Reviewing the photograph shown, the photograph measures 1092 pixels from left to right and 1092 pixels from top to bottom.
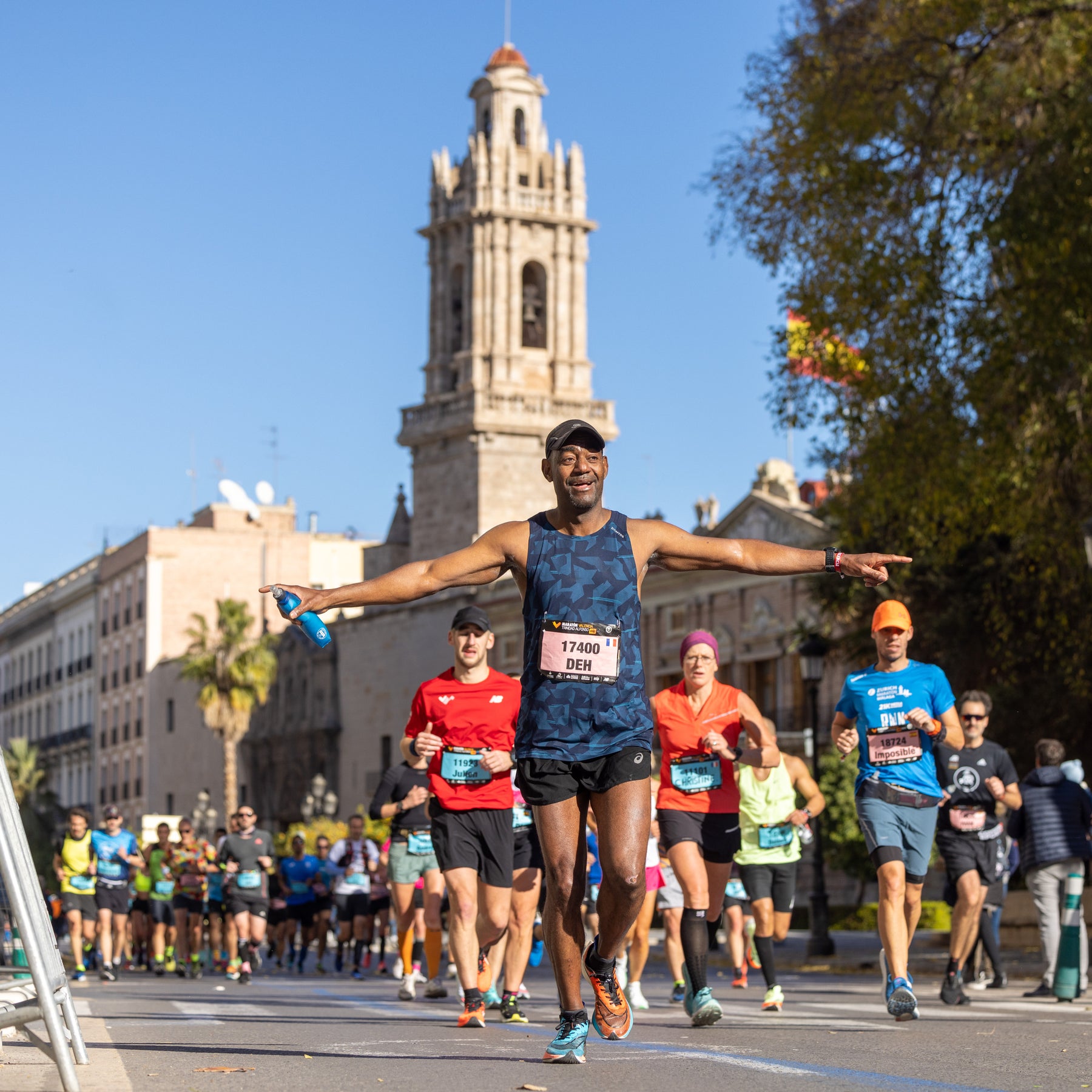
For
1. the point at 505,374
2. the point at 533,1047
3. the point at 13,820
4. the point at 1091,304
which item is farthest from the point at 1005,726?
the point at 505,374

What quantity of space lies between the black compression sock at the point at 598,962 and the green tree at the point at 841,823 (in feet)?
125

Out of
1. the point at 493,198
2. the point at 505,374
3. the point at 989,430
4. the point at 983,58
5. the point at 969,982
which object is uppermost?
the point at 493,198

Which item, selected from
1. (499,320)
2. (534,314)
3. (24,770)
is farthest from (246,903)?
(24,770)

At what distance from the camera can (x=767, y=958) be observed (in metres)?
12.8

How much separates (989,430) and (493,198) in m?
68.0

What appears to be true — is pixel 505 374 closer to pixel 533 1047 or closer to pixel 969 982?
pixel 969 982

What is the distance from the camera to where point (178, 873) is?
83.8 ft

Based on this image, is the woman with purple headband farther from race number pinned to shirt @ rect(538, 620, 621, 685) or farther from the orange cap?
race number pinned to shirt @ rect(538, 620, 621, 685)

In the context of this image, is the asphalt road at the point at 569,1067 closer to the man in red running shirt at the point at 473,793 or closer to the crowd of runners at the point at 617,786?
the crowd of runners at the point at 617,786

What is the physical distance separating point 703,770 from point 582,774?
11.0ft

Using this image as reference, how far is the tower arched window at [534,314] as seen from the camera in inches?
3487

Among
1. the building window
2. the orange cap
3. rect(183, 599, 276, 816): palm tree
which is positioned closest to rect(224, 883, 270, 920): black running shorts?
the orange cap

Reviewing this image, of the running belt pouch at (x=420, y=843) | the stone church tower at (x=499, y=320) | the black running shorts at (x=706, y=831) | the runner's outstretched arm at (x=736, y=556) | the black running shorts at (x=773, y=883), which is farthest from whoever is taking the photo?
the stone church tower at (x=499, y=320)

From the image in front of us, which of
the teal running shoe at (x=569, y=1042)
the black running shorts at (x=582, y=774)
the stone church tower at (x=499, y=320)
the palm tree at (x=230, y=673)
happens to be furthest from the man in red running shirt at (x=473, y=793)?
the stone church tower at (x=499, y=320)
